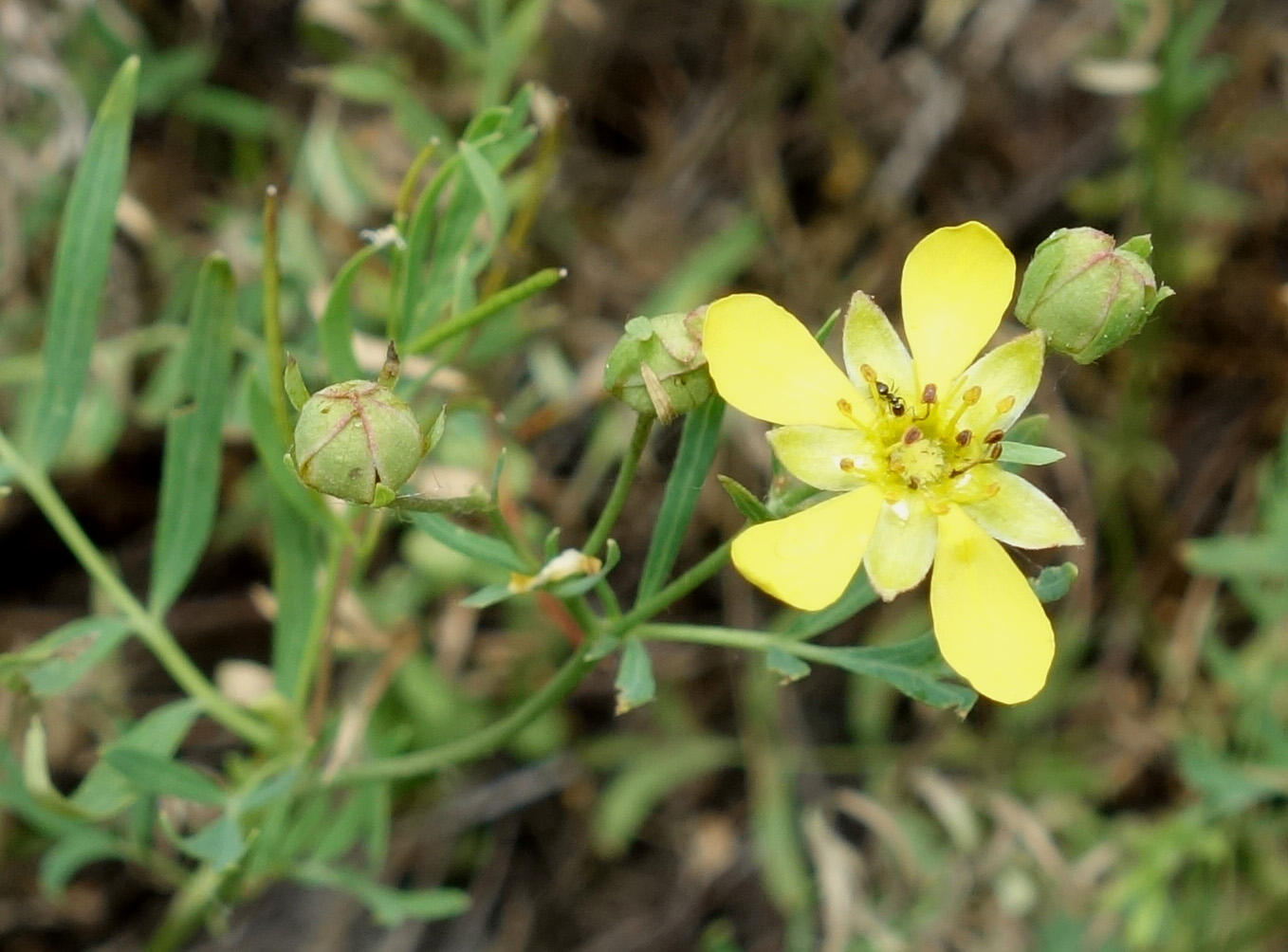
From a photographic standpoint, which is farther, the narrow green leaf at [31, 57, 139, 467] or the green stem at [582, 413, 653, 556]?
the narrow green leaf at [31, 57, 139, 467]

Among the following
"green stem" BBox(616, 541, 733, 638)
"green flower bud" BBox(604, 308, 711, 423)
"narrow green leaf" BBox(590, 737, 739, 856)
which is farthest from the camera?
"narrow green leaf" BBox(590, 737, 739, 856)

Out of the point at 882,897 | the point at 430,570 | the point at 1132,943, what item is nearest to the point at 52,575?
the point at 430,570

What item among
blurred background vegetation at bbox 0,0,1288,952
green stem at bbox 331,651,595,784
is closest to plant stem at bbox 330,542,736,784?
green stem at bbox 331,651,595,784

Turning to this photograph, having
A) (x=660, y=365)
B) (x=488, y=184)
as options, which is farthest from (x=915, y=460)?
(x=488, y=184)

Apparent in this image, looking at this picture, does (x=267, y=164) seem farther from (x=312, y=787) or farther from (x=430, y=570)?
(x=312, y=787)

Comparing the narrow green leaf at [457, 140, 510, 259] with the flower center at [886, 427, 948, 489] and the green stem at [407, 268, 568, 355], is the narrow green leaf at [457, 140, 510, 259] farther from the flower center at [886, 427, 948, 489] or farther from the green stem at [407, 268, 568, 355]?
the flower center at [886, 427, 948, 489]

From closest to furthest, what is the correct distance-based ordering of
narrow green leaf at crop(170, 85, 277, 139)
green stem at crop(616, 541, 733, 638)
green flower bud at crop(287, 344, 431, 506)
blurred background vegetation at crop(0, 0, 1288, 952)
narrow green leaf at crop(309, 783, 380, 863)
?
green flower bud at crop(287, 344, 431, 506)
green stem at crop(616, 541, 733, 638)
narrow green leaf at crop(309, 783, 380, 863)
blurred background vegetation at crop(0, 0, 1288, 952)
narrow green leaf at crop(170, 85, 277, 139)

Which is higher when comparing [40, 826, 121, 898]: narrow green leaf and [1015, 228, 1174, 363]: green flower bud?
[1015, 228, 1174, 363]: green flower bud

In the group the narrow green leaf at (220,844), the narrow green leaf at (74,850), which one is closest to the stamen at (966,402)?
the narrow green leaf at (220,844)

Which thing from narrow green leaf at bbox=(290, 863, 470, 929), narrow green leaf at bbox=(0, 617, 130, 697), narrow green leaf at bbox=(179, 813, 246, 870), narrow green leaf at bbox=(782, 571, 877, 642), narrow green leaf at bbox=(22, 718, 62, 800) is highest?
narrow green leaf at bbox=(782, 571, 877, 642)
